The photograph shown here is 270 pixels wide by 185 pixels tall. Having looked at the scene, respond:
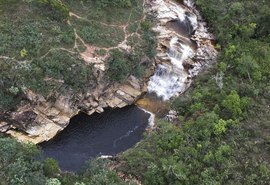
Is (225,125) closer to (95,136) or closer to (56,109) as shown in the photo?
(95,136)

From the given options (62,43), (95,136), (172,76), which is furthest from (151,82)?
(62,43)

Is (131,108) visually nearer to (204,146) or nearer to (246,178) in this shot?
(204,146)

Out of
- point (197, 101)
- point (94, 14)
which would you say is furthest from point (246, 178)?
point (94, 14)

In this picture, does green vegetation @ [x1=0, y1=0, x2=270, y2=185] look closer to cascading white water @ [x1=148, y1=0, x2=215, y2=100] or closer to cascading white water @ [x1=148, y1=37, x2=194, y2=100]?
cascading white water @ [x1=148, y1=0, x2=215, y2=100]

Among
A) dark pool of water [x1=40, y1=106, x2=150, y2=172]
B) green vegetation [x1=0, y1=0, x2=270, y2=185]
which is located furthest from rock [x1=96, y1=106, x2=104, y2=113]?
green vegetation [x1=0, y1=0, x2=270, y2=185]

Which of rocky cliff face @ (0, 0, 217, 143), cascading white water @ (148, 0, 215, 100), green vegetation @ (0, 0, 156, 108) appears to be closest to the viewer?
rocky cliff face @ (0, 0, 217, 143)
